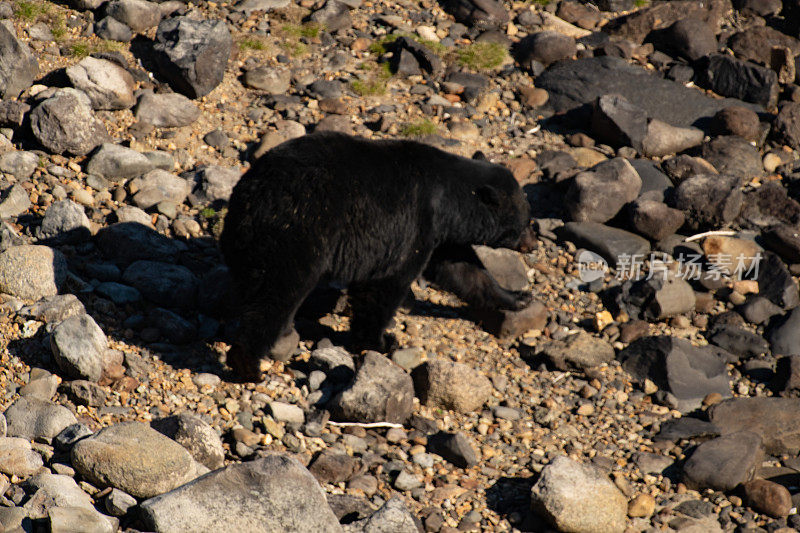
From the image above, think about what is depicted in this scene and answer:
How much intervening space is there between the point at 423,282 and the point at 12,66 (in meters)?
4.39

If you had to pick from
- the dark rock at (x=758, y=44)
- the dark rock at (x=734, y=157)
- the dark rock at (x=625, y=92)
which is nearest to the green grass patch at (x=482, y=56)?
the dark rock at (x=625, y=92)

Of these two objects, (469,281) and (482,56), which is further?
(482,56)

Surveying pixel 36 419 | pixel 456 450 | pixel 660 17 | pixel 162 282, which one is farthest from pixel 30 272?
pixel 660 17

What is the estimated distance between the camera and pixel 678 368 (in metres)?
6.61

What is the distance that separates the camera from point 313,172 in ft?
18.4

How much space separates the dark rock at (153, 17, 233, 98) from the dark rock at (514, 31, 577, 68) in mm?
3652

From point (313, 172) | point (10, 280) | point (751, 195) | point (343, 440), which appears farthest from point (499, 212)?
point (10, 280)

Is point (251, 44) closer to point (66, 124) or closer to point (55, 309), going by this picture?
point (66, 124)

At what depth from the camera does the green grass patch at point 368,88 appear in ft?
31.0

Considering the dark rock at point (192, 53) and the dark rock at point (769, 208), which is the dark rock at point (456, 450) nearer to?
the dark rock at point (769, 208)

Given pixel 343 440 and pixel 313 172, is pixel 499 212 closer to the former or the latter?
pixel 313 172

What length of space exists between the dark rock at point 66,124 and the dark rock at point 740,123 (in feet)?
21.8

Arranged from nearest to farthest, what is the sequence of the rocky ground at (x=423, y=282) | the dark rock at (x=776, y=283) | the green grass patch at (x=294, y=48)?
1. the rocky ground at (x=423, y=282)
2. the dark rock at (x=776, y=283)
3. the green grass patch at (x=294, y=48)

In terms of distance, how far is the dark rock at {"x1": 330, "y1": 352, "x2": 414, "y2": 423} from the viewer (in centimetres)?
562
